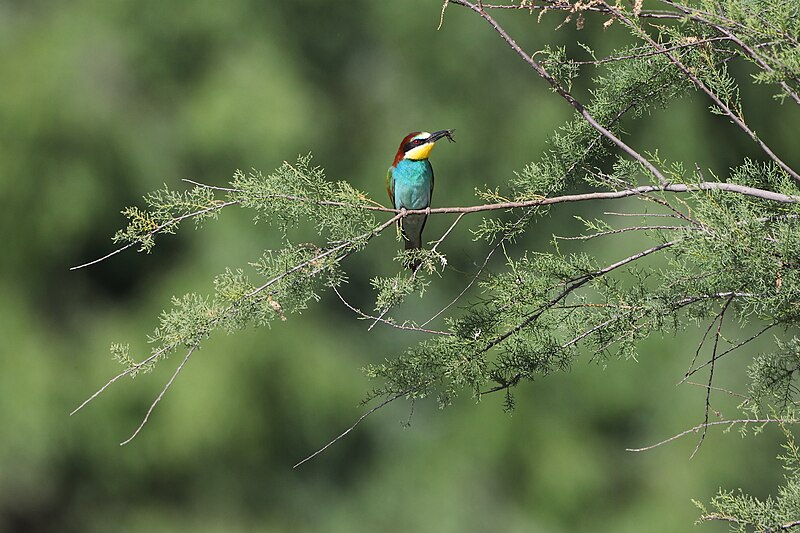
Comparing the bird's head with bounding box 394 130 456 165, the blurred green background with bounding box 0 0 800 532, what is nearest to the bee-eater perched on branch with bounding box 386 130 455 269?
the bird's head with bounding box 394 130 456 165

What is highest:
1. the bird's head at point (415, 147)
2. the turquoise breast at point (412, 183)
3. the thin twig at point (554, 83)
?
the bird's head at point (415, 147)

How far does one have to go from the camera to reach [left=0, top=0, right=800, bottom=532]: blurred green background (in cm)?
512

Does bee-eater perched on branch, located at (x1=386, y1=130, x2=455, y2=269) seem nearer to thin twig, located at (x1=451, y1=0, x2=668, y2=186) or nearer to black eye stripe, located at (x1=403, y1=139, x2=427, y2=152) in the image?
black eye stripe, located at (x1=403, y1=139, x2=427, y2=152)

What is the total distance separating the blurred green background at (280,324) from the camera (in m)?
5.12

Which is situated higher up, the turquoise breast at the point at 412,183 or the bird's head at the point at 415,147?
the bird's head at the point at 415,147

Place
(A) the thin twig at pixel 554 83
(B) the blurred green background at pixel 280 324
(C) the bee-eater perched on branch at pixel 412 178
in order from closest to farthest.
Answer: (A) the thin twig at pixel 554 83
(C) the bee-eater perched on branch at pixel 412 178
(B) the blurred green background at pixel 280 324

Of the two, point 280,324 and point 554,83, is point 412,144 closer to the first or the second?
point 554,83

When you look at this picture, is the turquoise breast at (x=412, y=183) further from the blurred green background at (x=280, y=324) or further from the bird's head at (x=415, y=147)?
the blurred green background at (x=280, y=324)

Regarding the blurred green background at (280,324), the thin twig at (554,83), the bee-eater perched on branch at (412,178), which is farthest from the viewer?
the blurred green background at (280,324)

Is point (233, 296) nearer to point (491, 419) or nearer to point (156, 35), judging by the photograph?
point (491, 419)

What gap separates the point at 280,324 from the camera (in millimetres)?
5602

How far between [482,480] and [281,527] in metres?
1.10

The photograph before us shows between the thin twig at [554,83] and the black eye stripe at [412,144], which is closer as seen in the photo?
the thin twig at [554,83]

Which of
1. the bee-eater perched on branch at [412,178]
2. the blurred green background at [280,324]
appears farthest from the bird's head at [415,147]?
the blurred green background at [280,324]
